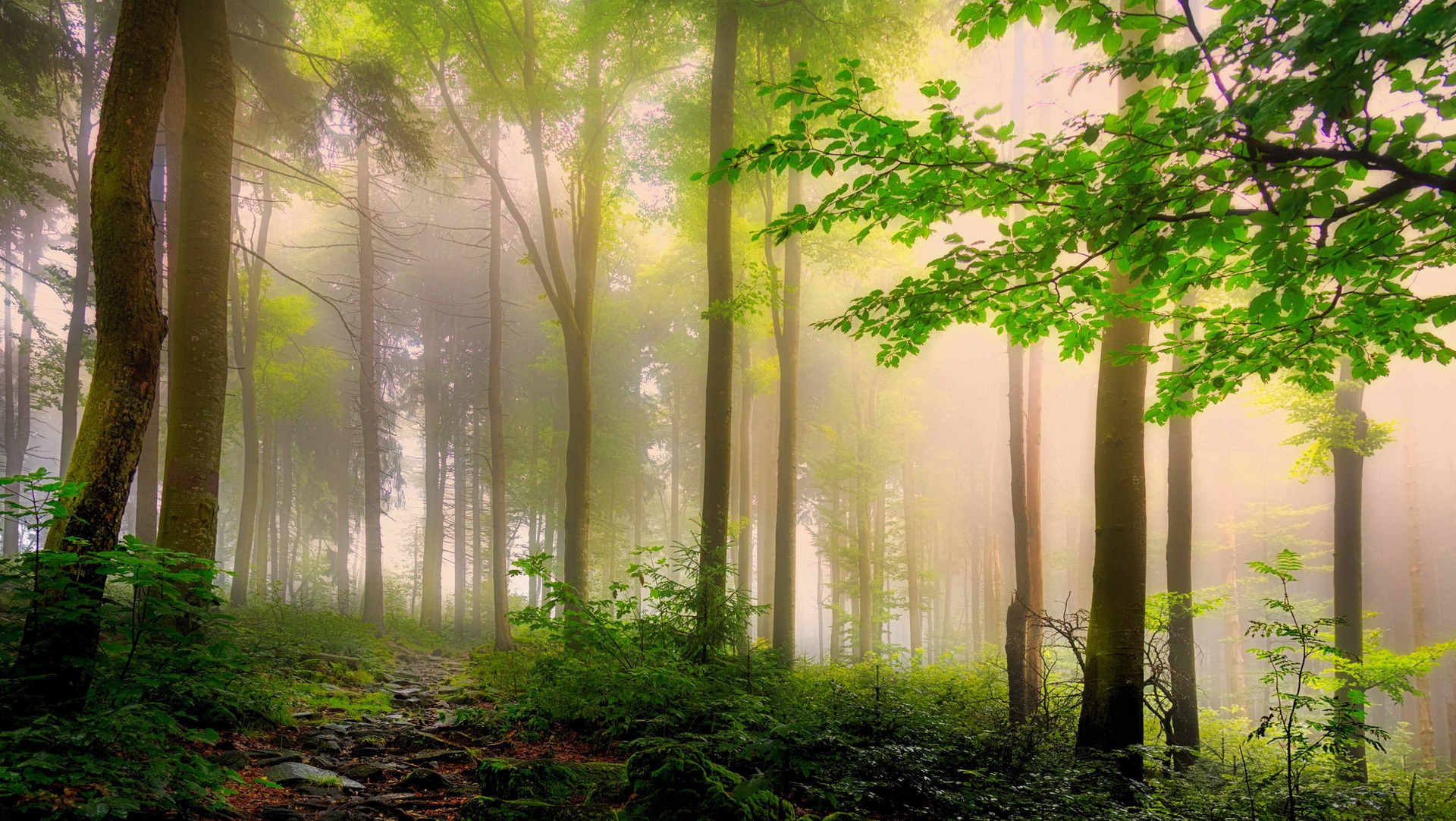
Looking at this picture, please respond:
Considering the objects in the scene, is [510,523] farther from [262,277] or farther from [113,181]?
[113,181]

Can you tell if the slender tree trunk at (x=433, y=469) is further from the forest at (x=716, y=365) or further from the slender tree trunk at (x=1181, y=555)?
the slender tree trunk at (x=1181, y=555)

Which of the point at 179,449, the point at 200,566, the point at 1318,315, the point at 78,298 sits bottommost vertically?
the point at 200,566

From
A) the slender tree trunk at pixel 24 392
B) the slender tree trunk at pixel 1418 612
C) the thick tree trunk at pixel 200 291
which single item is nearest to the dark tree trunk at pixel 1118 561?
the thick tree trunk at pixel 200 291

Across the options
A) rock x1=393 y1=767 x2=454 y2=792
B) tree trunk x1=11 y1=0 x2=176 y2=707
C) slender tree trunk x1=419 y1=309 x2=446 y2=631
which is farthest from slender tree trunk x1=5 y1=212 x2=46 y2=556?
rock x1=393 y1=767 x2=454 y2=792

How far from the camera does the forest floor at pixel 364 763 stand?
12.0ft

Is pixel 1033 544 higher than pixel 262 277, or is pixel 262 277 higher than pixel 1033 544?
pixel 262 277

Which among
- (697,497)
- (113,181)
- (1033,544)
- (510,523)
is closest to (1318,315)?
(113,181)

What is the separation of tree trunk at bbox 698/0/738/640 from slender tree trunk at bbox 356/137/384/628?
10.6 meters

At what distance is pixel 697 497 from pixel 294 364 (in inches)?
627

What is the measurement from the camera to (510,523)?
26531 mm

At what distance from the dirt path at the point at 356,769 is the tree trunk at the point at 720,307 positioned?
12.4ft

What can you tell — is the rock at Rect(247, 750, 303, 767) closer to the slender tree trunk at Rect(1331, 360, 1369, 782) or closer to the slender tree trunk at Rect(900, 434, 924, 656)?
the slender tree trunk at Rect(1331, 360, 1369, 782)

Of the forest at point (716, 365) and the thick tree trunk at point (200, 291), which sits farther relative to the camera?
the thick tree trunk at point (200, 291)

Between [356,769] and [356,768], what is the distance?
0.05m
